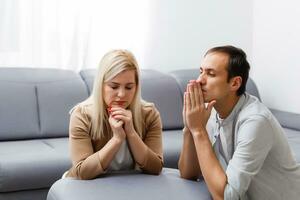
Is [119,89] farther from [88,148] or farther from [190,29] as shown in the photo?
[190,29]

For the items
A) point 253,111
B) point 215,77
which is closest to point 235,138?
point 253,111

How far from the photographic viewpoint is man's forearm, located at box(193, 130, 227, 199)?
1559mm

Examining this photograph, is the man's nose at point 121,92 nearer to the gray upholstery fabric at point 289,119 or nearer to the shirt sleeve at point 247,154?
the shirt sleeve at point 247,154

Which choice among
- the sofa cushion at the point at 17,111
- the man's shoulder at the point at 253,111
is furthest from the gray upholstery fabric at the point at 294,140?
the sofa cushion at the point at 17,111

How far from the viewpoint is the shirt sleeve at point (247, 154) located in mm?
1524

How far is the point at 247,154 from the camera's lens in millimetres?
1544

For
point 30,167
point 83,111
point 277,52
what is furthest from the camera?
point 277,52

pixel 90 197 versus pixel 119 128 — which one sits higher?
pixel 119 128

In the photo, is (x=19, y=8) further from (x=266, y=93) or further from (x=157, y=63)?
(x=266, y=93)

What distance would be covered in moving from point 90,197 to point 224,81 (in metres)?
0.63

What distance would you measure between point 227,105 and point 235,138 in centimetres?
13

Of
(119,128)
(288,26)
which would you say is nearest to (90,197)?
(119,128)

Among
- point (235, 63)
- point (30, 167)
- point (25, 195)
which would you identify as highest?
point (235, 63)

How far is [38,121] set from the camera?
3.22 meters
